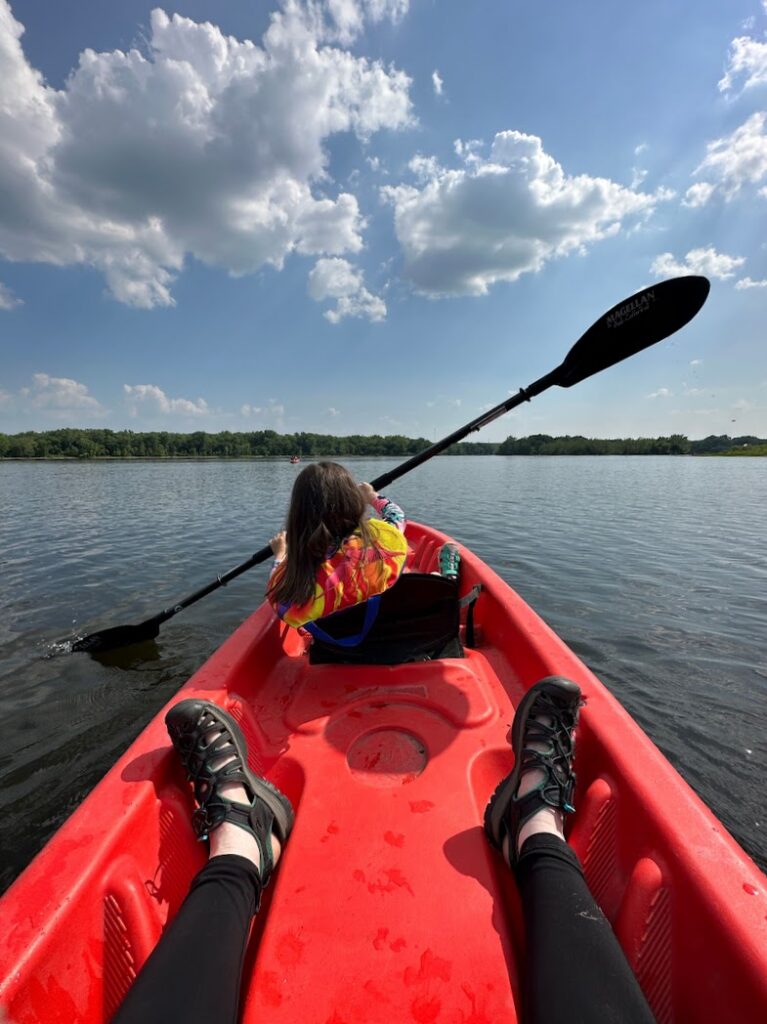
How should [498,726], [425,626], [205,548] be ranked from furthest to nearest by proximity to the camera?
[205,548] < [425,626] < [498,726]

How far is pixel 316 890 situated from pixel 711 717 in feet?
13.8

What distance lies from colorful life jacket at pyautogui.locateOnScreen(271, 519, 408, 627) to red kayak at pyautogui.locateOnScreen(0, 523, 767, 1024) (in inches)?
23.8

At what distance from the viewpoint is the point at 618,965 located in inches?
47.1

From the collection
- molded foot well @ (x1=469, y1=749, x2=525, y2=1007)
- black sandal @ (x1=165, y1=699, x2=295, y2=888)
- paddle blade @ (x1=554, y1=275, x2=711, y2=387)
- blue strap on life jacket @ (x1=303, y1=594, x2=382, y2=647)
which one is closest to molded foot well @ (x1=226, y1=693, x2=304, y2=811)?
black sandal @ (x1=165, y1=699, x2=295, y2=888)

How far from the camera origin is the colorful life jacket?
8.10 ft

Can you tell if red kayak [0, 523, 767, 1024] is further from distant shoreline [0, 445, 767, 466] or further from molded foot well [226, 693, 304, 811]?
distant shoreline [0, 445, 767, 466]

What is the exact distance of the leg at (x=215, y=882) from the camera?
1.13m

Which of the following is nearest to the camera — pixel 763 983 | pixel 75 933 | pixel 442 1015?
pixel 763 983

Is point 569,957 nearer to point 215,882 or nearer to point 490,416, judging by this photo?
point 215,882

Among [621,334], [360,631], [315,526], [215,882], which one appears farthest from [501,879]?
[621,334]

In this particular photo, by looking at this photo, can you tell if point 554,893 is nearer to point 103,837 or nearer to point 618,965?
point 618,965

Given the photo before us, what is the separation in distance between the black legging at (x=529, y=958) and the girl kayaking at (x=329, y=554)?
1.21 m

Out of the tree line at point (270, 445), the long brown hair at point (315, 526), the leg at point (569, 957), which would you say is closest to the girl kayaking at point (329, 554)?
the long brown hair at point (315, 526)

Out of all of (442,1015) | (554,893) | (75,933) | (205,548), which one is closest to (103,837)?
(75,933)
